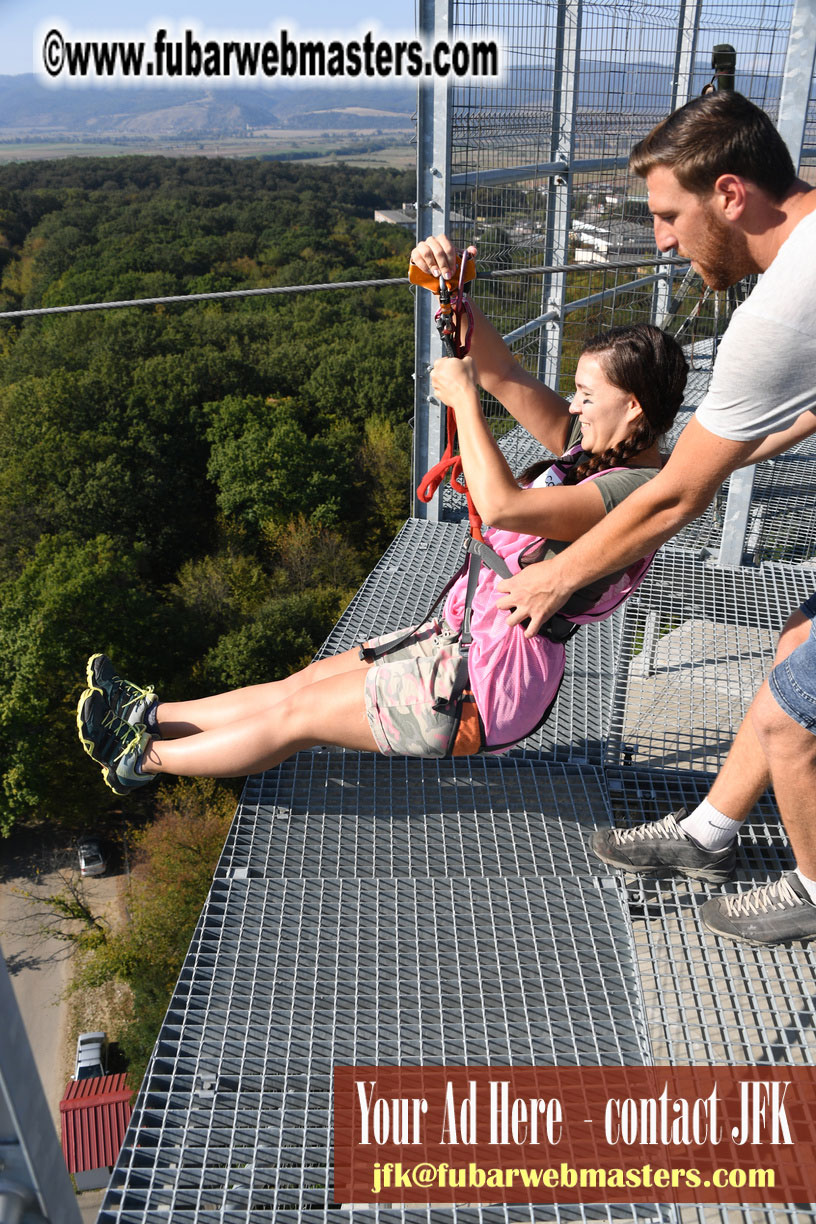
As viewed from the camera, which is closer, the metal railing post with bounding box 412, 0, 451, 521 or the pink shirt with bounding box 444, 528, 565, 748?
the pink shirt with bounding box 444, 528, 565, 748

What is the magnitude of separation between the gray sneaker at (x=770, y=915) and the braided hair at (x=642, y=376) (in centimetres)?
114

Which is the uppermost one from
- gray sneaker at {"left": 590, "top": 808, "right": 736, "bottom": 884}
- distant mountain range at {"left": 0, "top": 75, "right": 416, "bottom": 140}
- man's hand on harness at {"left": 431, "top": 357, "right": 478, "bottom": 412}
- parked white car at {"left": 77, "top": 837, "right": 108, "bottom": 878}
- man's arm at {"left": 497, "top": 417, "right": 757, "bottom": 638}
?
distant mountain range at {"left": 0, "top": 75, "right": 416, "bottom": 140}

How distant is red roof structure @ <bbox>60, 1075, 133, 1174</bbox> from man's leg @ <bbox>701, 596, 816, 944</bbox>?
14.2 meters

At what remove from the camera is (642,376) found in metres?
2.21

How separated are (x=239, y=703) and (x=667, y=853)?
134 centimetres

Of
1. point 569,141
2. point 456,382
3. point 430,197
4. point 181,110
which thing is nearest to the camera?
point 456,382

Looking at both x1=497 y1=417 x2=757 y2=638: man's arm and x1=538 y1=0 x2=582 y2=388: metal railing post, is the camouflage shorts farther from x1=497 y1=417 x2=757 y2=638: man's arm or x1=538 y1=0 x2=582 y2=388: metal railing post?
x1=538 y1=0 x2=582 y2=388: metal railing post

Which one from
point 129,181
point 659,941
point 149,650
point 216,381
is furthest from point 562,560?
point 129,181

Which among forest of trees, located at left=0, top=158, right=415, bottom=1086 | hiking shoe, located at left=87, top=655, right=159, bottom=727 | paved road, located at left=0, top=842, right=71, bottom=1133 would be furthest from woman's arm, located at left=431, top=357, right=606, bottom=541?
paved road, located at left=0, top=842, right=71, bottom=1133

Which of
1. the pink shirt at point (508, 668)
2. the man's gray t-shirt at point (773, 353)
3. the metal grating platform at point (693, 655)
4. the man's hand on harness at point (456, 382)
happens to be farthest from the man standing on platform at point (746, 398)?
the metal grating platform at point (693, 655)

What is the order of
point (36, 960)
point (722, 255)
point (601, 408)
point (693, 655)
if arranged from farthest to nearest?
point (36, 960)
point (693, 655)
point (601, 408)
point (722, 255)

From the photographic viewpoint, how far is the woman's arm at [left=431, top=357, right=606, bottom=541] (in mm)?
2057

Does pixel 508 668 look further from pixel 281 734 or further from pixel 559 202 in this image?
pixel 559 202

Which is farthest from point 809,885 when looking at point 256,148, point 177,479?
point 256,148
